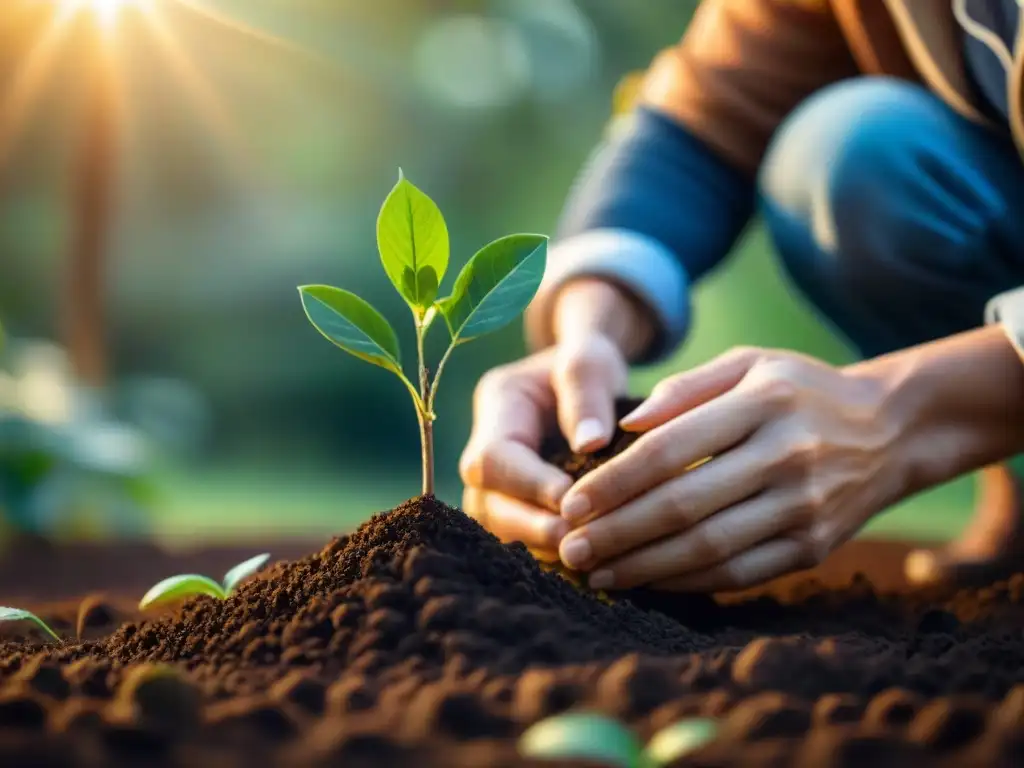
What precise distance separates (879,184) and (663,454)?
26.3 inches

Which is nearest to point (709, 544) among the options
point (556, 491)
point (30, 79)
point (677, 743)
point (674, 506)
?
point (674, 506)

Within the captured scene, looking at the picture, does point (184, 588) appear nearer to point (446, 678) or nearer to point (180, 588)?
point (180, 588)

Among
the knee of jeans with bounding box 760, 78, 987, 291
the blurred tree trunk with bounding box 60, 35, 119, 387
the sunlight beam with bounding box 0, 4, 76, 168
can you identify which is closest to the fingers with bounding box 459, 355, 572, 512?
the knee of jeans with bounding box 760, 78, 987, 291

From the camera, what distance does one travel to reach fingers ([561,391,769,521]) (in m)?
0.90

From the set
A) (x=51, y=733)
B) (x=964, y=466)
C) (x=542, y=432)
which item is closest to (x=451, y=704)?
(x=51, y=733)

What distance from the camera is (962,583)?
1.41m

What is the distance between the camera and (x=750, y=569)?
952mm

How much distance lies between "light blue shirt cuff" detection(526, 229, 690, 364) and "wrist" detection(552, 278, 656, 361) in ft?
0.04

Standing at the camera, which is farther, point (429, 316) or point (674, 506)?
point (674, 506)

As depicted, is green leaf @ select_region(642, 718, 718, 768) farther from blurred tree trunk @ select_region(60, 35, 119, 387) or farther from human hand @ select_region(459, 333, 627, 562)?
blurred tree trunk @ select_region(60, 35, 119, 387)

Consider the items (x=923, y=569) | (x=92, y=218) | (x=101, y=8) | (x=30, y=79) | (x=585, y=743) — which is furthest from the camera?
(x=30, y=79)

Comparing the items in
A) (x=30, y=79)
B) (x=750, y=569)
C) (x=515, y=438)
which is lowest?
(x=750, y=569)

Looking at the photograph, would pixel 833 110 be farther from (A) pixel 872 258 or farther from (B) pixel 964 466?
(B) pixel 964 466

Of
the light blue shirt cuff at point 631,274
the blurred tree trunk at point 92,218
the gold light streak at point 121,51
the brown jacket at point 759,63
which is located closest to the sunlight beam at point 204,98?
the gold light streak at point 121,51
